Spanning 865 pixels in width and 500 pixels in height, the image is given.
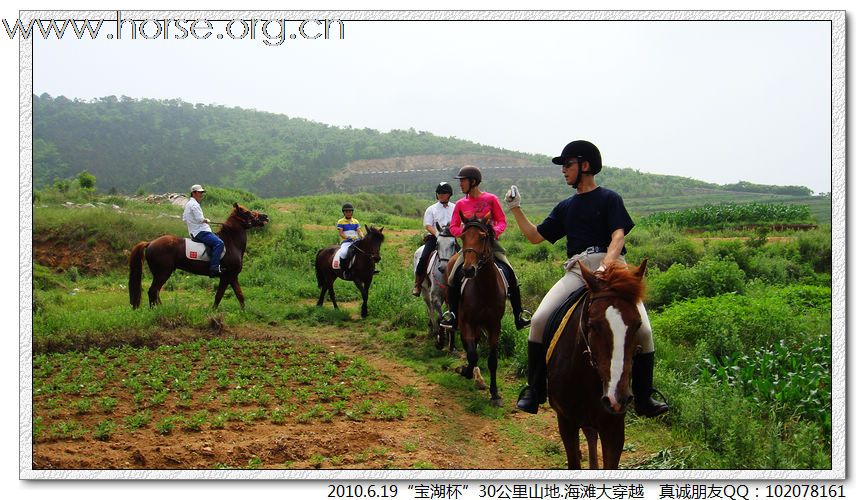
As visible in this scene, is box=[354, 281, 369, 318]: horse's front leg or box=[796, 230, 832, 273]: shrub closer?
box=[354, 281, 369, 318]: horse's front leg

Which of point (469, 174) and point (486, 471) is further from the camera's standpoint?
point (469, 174)

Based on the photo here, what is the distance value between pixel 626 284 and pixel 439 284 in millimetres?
5435

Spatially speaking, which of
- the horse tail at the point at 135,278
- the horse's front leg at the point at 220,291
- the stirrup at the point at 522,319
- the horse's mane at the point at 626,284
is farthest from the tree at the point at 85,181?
the horse's mane at the point at 626,284

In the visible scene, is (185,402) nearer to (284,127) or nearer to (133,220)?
(133,220)

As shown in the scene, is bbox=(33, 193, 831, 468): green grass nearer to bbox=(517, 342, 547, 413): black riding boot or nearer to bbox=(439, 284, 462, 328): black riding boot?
bbox=(439, 284, 462, 328): black riding boot

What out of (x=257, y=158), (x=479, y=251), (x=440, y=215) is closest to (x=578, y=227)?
(x=479, y=251)

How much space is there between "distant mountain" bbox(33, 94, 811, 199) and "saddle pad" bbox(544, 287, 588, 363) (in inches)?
1356

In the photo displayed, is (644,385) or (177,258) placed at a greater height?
(177,258)

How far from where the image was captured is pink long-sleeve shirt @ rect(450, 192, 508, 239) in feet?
24.1

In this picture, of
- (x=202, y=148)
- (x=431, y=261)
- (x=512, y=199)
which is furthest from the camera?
(x=202, y=148)

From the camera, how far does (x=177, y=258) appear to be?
38.4ft

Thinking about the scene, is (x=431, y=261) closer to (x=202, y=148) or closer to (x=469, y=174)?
(x=469, y=174)

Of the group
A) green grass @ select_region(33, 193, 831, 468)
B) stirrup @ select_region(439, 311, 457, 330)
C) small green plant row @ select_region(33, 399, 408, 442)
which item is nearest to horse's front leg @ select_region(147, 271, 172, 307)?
green grass @ select_region(33, 193, 831, 468)

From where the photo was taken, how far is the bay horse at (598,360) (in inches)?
140
